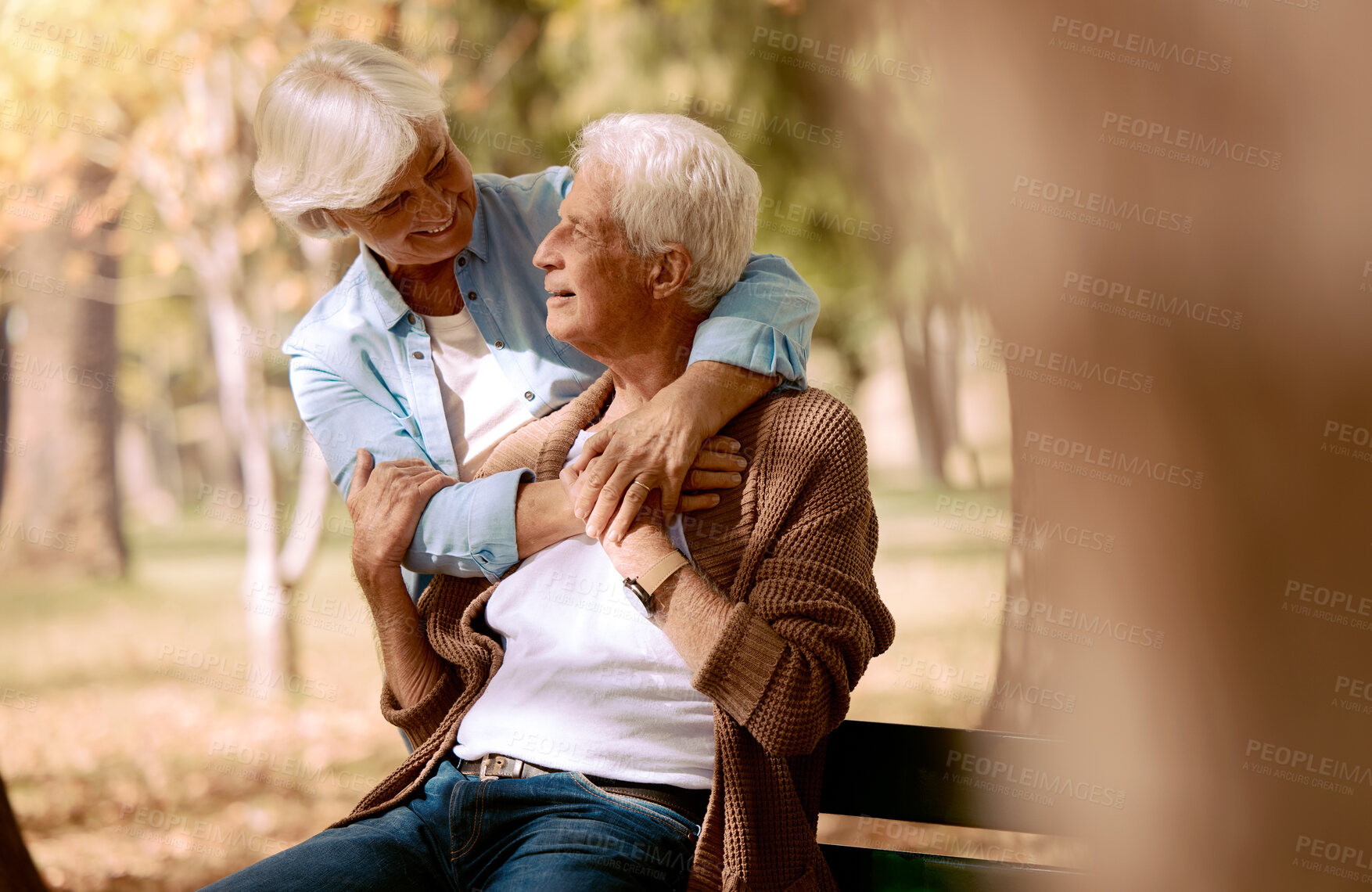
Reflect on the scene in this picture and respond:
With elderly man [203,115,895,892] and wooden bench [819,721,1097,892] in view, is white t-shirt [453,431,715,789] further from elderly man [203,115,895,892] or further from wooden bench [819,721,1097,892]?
wooden bench [819,721,1097,892]

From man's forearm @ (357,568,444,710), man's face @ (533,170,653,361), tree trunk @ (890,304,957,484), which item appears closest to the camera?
man's face @ (533,170,653,361)

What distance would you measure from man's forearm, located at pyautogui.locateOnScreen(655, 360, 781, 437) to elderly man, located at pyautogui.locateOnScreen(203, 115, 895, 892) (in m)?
0.07

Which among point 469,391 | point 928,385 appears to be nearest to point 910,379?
point 928,385

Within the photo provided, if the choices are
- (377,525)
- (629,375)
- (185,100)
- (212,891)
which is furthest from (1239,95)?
(185,100)

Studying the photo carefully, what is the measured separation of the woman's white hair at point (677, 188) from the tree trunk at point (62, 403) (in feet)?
20.1

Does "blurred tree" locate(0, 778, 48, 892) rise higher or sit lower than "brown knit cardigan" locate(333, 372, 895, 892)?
lower

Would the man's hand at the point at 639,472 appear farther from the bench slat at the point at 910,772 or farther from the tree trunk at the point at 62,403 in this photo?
the tree trunk at the point at 62,403

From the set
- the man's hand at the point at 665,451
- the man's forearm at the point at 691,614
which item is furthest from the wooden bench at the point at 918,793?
the man's hand at the point at 665,451

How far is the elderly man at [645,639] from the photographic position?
5.46 ft

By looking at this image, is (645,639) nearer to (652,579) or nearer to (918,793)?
(652,579)

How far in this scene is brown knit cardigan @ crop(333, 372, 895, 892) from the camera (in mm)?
1624

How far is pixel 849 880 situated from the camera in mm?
2143

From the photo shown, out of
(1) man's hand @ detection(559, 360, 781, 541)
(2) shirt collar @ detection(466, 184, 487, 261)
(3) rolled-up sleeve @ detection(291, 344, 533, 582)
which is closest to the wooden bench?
(1) man's hand @ detection(559, 360, 781, 541)

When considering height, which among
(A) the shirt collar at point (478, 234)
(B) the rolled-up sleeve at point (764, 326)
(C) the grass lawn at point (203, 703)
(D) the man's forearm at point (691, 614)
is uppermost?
(A) the shirt collar at point (478, 234)
